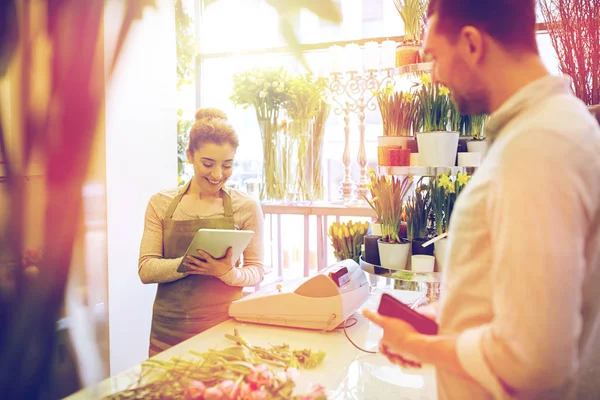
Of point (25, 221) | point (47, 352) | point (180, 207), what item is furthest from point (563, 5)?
point (47, 352)

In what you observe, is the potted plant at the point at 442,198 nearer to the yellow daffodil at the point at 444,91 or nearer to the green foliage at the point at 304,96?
the yellow daffodil at the point at 444,91

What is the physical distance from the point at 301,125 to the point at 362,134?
410 millimetres

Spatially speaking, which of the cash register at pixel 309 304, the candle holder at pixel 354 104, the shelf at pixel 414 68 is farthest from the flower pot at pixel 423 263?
the candle holder at pixel 354 104

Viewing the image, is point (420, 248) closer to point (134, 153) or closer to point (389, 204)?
point (389, 204)

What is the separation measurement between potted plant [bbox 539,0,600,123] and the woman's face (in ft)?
4.53

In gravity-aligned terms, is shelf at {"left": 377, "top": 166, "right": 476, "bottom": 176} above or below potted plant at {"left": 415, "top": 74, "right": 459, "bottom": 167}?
below

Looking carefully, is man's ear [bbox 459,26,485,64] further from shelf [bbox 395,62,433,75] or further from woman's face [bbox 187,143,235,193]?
woman's face [bbox 187,143,235,193]

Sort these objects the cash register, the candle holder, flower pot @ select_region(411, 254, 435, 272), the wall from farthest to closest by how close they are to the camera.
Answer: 1. the candle holder
2. the wall
3. flower pot @ select_region(411, 254, 435, 272)
4. the cash register

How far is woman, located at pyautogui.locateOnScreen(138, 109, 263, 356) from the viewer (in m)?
2.01

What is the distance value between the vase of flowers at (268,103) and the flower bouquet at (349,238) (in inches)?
51.5

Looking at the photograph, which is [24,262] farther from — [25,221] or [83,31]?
[83,31]

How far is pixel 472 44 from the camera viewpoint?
0.78 m

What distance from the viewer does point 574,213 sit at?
650 millimetres

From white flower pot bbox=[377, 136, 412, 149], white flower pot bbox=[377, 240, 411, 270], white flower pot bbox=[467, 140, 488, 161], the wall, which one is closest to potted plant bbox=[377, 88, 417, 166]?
white flower pot bbox=[377, 136, 412, 149]
